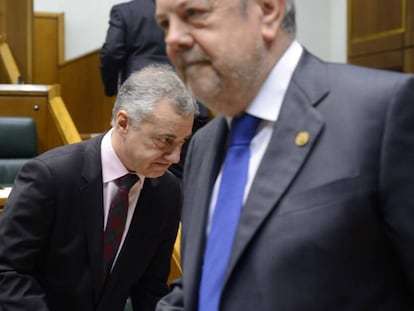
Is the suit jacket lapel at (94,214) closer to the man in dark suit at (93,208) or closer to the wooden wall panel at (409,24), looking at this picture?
the man in dark suit at (93,208)

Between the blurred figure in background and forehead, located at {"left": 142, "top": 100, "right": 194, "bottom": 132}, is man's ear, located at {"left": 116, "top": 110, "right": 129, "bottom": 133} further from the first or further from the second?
the blurred figure in background

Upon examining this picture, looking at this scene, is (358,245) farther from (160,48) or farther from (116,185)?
(160,48)

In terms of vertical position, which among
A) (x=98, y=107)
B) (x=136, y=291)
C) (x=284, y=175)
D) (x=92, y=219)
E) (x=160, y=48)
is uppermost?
(x=284, y=175)

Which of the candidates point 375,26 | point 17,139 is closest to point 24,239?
point 17,139

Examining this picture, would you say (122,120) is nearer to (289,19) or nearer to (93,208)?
(93,208)

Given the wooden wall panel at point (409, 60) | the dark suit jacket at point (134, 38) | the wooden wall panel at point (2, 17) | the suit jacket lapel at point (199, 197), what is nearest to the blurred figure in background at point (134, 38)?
the dark suit jacket at point (134, 38)

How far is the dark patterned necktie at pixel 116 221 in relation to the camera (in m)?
1.68

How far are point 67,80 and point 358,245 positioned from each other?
567 centimetres

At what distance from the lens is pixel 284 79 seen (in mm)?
851

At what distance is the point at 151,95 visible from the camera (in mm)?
1679

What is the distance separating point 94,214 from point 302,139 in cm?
96

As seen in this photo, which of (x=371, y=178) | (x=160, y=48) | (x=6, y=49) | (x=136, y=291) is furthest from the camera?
(x=6, y=49)

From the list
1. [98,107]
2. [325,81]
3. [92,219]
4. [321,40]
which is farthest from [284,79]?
[321,40]

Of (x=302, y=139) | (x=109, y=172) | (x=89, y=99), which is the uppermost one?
(x=302, y=139)
